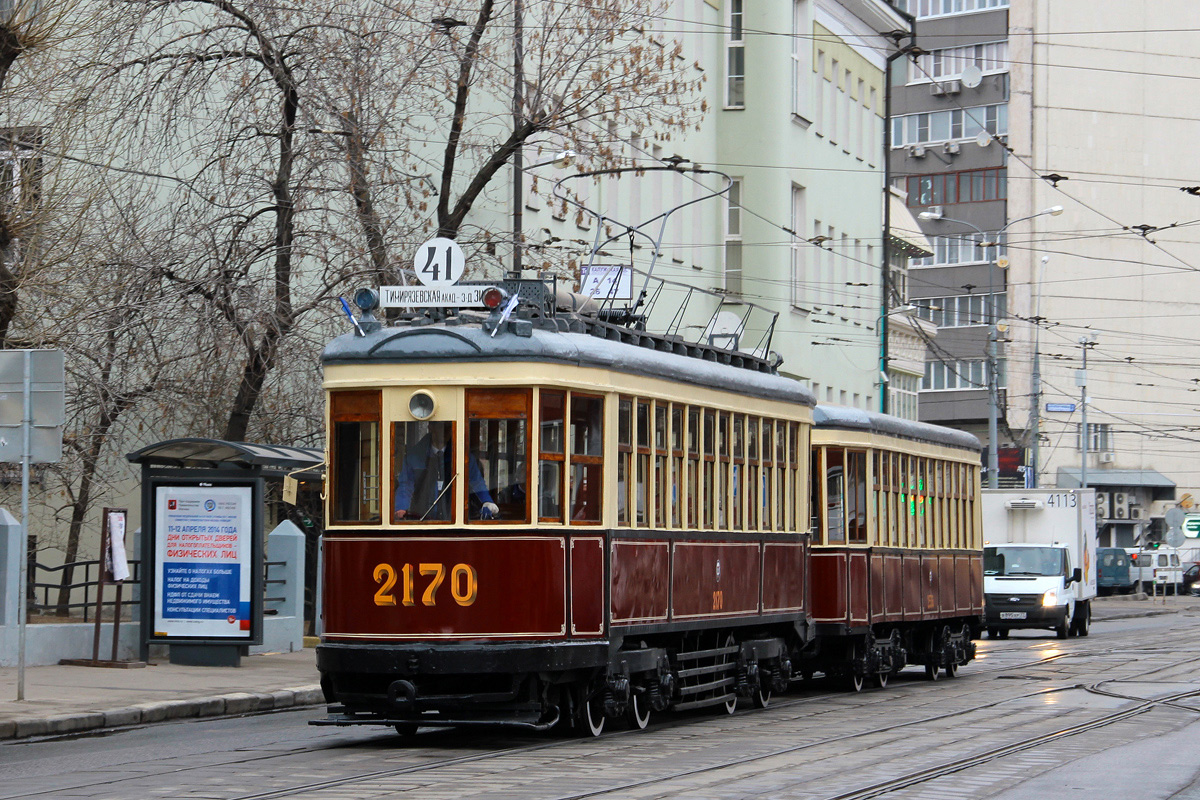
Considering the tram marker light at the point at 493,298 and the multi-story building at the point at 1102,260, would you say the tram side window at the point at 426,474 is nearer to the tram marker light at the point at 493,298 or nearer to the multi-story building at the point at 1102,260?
the tram marker light at the point at 493,298

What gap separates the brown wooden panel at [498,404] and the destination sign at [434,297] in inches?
32.6

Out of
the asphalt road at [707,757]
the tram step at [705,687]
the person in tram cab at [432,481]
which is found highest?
the person in tram cab at [432,481]

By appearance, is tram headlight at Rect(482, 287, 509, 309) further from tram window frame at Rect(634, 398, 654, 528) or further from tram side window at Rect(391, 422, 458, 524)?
tram window frame at Rect(634, 398, 654, 528)

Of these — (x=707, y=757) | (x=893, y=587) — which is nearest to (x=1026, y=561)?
(x=893, y=587)

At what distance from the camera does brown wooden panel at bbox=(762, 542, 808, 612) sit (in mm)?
18219

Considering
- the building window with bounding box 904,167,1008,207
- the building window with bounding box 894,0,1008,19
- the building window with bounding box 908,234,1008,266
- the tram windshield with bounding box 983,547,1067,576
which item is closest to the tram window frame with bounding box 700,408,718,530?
the tram windshield with bounding box 983,547,1067,576

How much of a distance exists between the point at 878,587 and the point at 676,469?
593 cm

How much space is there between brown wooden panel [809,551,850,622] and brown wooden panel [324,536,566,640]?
6.62 m

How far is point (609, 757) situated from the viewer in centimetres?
1347

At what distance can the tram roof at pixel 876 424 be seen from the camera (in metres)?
21.1

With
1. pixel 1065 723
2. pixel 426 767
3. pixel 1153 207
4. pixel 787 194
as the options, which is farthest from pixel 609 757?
pixel 1153 207

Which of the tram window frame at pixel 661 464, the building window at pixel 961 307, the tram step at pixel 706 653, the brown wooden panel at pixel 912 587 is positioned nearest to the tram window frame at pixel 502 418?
the tram window frame at pixel 661 464

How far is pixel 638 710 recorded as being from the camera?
1584 cm

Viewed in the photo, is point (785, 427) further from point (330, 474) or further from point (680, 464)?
point (330, 474)
